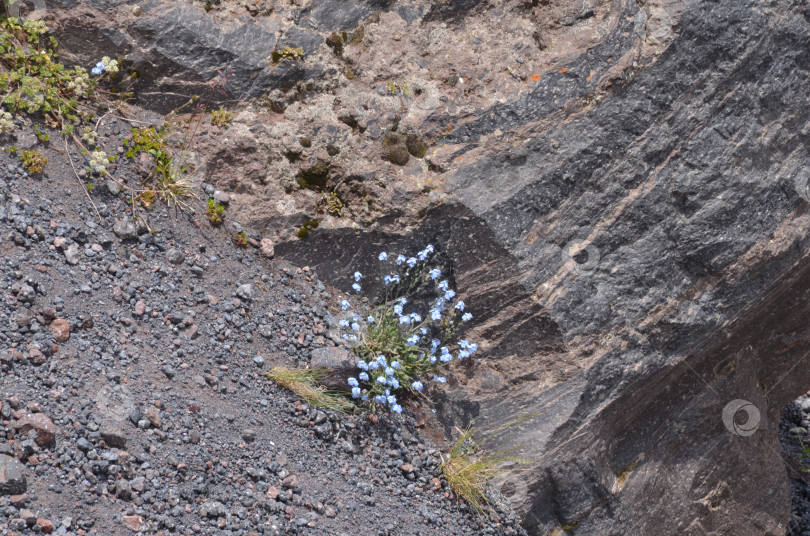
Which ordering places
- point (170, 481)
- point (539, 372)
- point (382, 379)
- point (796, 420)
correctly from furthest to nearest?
1. point (796, 420)
2. point (539, 372)
3. point (382, 379)
4. point (170, 481)

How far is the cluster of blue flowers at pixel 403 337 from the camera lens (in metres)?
5.63

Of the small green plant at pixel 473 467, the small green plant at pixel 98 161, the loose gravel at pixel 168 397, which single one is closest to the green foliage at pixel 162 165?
the loose gravel at pixel 168 397

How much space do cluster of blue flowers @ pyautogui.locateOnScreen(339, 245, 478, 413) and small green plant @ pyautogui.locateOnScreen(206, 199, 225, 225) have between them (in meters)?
1.25

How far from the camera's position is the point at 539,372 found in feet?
19.4

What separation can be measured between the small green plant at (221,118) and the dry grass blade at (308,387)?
2142 mm

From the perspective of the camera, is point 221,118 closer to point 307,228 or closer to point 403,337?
point 307,228

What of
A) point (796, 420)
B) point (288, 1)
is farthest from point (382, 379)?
point (796, 420)

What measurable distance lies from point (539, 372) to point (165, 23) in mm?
4282

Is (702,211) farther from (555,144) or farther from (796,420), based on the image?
(796,420)

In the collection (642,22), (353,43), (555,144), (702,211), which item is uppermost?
(353,43)
